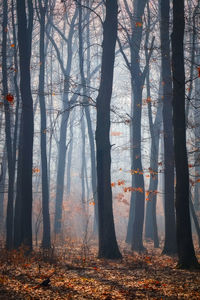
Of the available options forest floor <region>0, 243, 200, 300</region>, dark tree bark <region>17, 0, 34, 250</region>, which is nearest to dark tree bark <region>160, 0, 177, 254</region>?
forest floor <region>0, 243, 200, 300</region>

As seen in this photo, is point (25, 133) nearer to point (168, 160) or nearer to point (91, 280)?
point (168, 160)

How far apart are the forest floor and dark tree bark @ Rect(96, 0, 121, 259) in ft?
3.10

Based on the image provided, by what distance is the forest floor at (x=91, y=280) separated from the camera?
18.8 ft

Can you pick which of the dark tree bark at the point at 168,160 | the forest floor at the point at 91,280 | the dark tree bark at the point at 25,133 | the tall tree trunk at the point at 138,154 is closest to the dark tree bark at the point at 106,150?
the forest floor at the point at 91,280

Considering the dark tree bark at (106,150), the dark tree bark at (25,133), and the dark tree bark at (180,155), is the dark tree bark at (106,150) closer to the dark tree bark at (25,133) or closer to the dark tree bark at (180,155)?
the dark tree bark at (25,133)

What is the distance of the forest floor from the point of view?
5727 millimetres

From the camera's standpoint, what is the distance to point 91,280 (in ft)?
22.8

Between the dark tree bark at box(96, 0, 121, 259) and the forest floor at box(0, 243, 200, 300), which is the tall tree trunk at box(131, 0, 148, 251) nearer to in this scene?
the dark tree bark at box(96, 0, 121, 259)

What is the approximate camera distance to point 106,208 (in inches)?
413

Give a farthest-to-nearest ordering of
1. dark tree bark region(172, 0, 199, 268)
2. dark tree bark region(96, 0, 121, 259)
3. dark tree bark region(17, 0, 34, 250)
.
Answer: dark tree bark region(17, 0, 34, 250)
dark tree bark region(96, 0, 121, 259)
dark tree bark region(172, 0, 199, 268)

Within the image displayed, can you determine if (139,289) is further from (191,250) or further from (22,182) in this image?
(22,182)

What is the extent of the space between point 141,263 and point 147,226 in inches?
434

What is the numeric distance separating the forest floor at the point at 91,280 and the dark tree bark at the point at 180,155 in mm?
523

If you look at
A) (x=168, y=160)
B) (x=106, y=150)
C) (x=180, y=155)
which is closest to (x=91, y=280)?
(x=180, y=155)
